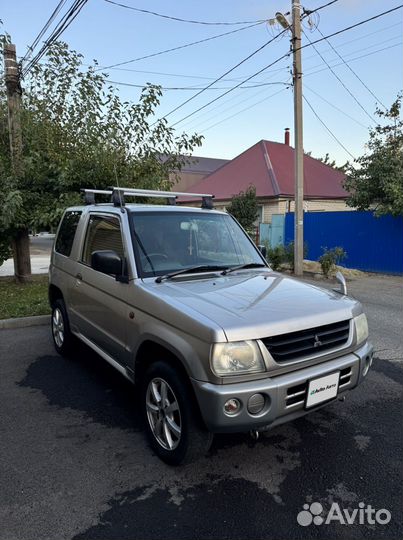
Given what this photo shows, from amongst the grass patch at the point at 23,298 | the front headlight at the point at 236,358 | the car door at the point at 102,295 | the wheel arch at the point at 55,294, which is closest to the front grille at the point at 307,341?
the front headlight at the point at 236,358

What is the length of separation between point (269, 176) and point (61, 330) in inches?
677

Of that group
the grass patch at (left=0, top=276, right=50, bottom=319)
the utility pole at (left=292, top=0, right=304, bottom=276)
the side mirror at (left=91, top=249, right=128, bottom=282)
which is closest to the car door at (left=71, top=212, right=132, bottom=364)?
the side mirror at (left=91, top=249, right=128, bottom=282)

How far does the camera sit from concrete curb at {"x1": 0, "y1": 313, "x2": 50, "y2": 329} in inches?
243

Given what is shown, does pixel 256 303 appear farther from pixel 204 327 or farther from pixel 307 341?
pixel 204 327

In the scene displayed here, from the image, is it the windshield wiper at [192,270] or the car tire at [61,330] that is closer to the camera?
the windshield wiper at [192,270]

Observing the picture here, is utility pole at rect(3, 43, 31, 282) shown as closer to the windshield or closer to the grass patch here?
the grass patch

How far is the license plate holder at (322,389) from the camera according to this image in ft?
8.38

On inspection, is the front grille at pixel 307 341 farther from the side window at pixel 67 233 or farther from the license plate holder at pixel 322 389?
the side window at pixel 67 233

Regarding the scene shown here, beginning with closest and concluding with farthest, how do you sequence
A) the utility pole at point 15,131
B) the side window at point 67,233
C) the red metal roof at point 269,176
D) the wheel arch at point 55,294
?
the side window at point 67,233 < the wheel arch at point 55,294 < the utility pole at point 15,131 < the red metal roof at point 269,176

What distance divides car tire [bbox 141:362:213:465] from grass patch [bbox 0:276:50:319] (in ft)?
14.3

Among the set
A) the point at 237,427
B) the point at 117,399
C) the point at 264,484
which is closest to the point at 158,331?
the point at 237,427

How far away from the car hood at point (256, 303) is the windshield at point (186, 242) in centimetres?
29

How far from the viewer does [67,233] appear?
16.0 ft

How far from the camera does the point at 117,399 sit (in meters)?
3.82
